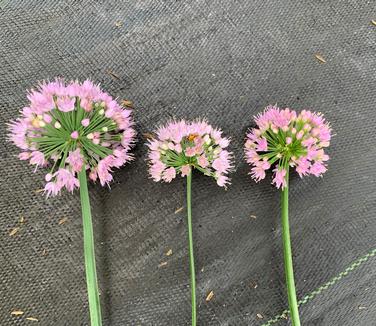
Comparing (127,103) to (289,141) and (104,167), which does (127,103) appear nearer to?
(104,167)

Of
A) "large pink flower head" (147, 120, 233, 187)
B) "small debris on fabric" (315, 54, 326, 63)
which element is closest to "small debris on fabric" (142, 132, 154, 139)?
"large pink flower head" (147, 120, 233, 187)

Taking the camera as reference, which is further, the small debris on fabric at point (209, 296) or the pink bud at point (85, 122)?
the small debris on fabric at point (209, 296)

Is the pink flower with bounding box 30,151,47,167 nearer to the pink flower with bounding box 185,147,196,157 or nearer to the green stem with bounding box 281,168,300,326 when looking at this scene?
the pink flower with bounding box 185,147,196,157

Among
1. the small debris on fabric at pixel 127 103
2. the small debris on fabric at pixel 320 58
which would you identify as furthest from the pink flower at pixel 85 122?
the small debris on fabric at pixel 320 58

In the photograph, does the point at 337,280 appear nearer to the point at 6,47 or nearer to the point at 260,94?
the point at 260,94

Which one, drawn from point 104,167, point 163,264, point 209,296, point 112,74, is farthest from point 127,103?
point 209,296

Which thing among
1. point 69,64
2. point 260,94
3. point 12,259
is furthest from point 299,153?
point 12,259

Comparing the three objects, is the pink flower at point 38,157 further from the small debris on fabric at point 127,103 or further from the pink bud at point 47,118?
the small debris on fabric at point 127,103
